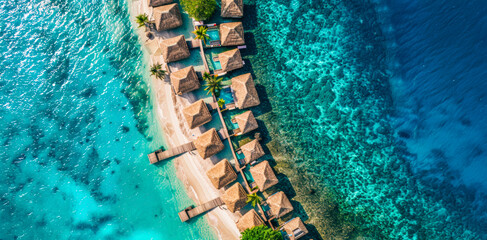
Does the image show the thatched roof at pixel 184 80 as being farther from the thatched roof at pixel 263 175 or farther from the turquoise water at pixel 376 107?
the thatched roof at pixel 263 175

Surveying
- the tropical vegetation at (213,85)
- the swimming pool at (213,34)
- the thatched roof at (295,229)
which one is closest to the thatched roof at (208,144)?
the tropical vegetation at (213,85)

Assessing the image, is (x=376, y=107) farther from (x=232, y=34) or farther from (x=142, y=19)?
(x=142, y=19)

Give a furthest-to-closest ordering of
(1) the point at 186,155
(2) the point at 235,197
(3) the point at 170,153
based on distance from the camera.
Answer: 1. (1) the point at 186,155
2. (3) the point at 170,153
3. (2) the point at 235,197

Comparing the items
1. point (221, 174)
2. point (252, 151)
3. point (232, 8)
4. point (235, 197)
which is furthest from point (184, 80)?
point (235, 197)

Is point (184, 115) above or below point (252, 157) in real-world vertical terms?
above

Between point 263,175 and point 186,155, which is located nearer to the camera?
point 263,175

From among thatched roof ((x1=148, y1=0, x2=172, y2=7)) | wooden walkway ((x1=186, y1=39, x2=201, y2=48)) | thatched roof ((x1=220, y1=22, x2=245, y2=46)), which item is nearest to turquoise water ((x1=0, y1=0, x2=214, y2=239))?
thatched roof ((x1=148, y1=0, x2=172, y2=7))

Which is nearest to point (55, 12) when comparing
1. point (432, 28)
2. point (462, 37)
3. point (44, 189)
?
point (44, 189)

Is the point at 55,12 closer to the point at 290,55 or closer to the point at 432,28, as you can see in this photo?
the point at 290,55
